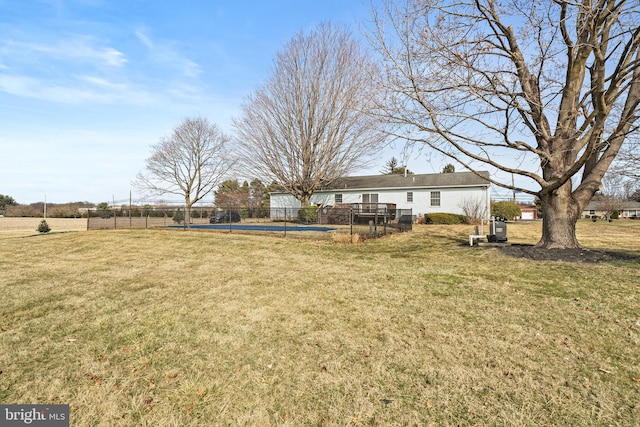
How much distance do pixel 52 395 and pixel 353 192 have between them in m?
28.7

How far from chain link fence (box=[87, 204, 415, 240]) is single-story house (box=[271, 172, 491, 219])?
12.7ft

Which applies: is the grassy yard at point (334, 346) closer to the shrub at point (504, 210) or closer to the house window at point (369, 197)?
the house window at point (369, 197)

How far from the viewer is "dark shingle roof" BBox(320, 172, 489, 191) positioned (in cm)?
2633

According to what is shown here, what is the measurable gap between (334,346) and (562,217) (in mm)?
7906

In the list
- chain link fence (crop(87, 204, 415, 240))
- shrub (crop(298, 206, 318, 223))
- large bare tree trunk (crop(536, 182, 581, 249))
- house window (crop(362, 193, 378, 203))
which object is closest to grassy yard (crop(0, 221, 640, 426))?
large bare tree trunk (crop(536, 182, 581, 249))

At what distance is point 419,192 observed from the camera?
28016 millimetres

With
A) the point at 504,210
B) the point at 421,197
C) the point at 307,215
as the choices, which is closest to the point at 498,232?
the point at 307,215

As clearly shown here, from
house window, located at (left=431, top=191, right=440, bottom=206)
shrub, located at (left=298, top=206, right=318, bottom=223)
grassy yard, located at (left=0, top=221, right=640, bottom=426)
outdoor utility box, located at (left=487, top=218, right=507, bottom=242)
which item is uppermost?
house window, located at (left=431, top=191, right=440, bottom=206)

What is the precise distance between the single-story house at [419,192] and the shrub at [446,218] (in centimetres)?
178

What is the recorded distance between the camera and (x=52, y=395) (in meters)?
2.87

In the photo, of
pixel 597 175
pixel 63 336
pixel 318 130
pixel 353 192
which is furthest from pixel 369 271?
pixel 353 192

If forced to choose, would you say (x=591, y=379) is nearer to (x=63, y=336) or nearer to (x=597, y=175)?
(x=63, y=336)

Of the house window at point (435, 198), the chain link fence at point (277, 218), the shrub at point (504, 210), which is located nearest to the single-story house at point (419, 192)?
the house window at point (435, 198)

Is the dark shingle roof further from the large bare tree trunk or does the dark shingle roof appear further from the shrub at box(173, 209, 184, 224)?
the large bare tree trunk
